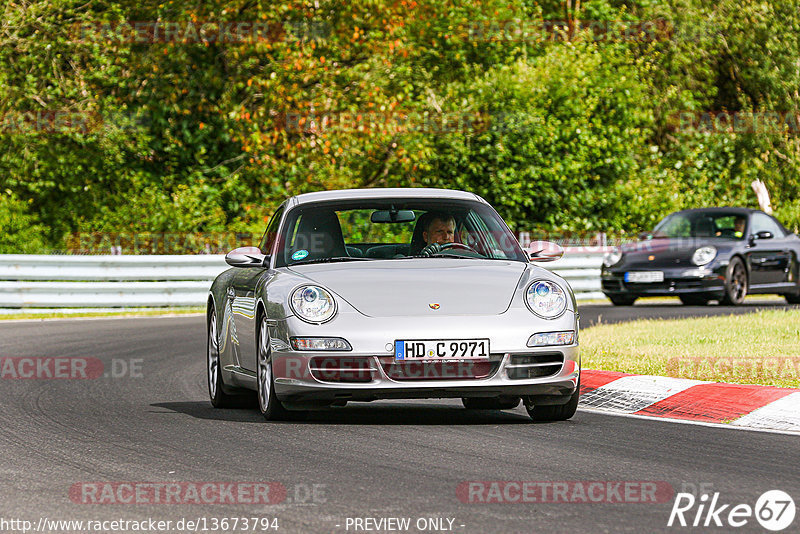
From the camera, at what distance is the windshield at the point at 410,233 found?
9477 millimetres

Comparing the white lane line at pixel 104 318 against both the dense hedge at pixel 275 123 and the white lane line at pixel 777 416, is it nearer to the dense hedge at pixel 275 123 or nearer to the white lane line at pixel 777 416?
the dense hedge at pixel 275 123

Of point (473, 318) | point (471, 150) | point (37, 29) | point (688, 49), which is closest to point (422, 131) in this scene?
point (471, 150)

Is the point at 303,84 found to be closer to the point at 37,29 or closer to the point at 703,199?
the point at 37,29

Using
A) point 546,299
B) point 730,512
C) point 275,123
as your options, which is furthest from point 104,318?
point 730,512

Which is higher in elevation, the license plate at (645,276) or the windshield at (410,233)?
the windshield at (410,233)

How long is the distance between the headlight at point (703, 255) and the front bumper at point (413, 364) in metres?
12.8

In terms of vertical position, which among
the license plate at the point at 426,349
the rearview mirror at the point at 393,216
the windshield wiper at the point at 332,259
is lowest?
the license plate at the point at 426,349

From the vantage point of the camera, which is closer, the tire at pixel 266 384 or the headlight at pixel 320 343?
the headlight at pixel 320 343

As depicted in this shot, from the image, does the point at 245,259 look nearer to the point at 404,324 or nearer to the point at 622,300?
the point at 404,324

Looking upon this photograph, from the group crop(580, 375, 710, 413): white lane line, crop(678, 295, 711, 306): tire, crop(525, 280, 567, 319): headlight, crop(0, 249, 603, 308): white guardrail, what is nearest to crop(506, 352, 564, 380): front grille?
crop(525, 280, 567, 319): headlight

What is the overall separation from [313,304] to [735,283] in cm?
1388

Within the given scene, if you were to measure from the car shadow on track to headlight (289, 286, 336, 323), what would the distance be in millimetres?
746

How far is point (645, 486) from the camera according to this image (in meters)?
6.38

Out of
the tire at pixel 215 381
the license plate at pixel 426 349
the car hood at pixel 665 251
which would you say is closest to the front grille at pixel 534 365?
the license plate at pixel 426 349
